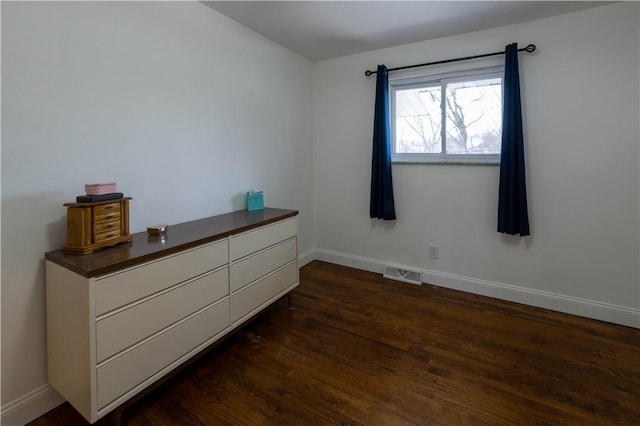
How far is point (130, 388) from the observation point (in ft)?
4.62

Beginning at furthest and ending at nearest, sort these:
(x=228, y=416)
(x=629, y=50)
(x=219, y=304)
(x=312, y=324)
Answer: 1. (x=312, y=324)
2. (x=629, y=50)
3. (x=219, y=304)
4. (x=228, y=416)

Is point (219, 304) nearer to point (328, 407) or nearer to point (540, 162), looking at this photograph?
point (328, 407)

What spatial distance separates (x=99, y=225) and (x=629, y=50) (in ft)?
11.4

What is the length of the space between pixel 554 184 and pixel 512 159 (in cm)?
38

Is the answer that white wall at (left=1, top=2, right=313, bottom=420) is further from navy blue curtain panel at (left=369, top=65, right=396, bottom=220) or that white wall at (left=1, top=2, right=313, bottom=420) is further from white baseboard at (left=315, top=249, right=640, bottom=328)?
white baseboard at (left=315, top=249, right=640, bottom=328)

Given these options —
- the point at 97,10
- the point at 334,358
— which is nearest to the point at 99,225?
the point at 97,10

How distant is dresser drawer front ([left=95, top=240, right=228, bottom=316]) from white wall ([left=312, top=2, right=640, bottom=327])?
2042mm

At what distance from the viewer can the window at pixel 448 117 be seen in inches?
107

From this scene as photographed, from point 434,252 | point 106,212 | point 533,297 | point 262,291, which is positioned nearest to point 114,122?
point 106,212

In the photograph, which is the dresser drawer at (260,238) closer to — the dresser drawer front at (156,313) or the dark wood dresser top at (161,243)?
the dark wood dresser top at (161,243)

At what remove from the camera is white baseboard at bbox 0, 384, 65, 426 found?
4.63 ft

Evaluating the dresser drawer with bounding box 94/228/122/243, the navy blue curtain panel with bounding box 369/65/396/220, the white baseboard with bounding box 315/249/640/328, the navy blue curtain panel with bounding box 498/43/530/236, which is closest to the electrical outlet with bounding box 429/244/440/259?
the white baseboard with bounding box 315/249/640/328

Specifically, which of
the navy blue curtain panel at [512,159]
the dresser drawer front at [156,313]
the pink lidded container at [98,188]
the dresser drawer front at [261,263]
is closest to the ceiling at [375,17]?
the navy blue curtain panel at [512,159]

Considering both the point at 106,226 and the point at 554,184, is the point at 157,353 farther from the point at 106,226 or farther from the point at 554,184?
the point at 554,184
